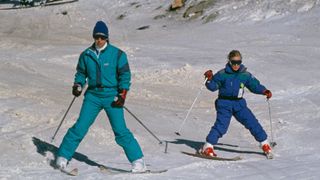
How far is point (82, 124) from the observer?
8484 mm

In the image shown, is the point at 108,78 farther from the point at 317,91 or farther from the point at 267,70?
the point at 267,70

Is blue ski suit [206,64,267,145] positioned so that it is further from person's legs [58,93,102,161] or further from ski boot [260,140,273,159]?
person's legs [58,93,102,161]

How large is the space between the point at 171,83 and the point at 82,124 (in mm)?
8541

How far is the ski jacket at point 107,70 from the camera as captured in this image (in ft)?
27.2

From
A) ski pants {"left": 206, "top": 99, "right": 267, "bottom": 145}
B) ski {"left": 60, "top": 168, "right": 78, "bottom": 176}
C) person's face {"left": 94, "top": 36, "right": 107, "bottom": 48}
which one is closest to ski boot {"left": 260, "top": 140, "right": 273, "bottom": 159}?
ski pants {"left": 206, "top": 99, "right": 267, "bottom": 145}

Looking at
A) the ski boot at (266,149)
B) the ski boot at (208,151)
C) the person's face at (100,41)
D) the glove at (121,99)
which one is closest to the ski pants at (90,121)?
the glove at (121,99)

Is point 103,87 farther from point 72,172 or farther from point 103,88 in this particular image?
point 72,172

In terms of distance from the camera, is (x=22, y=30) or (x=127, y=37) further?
(x=22, y=30)

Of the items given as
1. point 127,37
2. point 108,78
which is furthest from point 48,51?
point 108,78

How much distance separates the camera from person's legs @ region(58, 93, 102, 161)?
27.7ft

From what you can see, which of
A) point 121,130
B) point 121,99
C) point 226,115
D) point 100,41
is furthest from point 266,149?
point 100,41

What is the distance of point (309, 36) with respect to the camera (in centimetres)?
2164

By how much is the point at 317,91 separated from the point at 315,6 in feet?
31.1

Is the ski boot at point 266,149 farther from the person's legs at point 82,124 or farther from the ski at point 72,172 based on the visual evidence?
the ski at point 72,172
